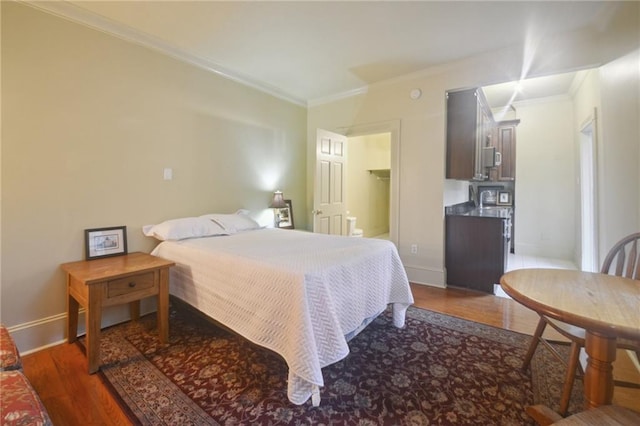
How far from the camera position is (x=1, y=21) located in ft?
6.10

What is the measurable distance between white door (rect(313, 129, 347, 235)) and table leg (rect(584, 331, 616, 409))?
2970 mm

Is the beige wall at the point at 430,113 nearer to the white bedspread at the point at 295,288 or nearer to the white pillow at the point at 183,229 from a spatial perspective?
the white bedspread at the point at 295,288

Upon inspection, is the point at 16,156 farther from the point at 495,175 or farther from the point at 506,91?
the point at 495,175

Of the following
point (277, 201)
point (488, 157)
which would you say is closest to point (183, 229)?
point (277, 201)

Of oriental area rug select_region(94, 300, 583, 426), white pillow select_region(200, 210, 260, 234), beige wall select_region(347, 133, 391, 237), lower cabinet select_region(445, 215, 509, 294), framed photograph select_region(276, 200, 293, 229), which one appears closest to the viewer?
oriental area rug select_region(94, 300, 583, 426)

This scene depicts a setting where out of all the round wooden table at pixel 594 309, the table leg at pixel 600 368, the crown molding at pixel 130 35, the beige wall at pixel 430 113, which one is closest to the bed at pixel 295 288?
the round wooden table at pixel 594 309

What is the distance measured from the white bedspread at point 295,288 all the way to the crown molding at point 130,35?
187 centimetres

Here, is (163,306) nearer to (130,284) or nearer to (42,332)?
(130,284)

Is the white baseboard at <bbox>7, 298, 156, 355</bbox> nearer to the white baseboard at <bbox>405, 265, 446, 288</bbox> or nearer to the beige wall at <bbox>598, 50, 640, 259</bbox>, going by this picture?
the white baseboard at <bbox>405, 265, 446, 288</bbox>

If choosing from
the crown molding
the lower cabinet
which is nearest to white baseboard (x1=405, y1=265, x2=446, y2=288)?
the lower cabinet

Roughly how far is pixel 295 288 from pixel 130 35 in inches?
106

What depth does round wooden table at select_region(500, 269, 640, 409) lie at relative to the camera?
87cm

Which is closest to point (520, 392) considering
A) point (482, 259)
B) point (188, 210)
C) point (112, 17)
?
point (482, 259)

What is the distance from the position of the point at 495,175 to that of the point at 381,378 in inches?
184
